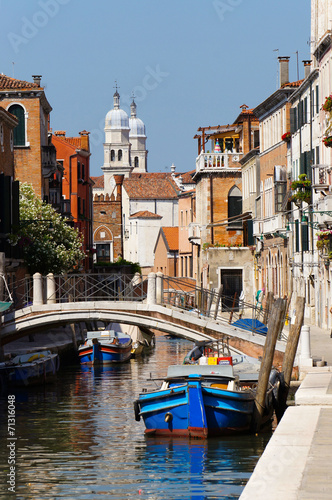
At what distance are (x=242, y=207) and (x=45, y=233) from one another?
15.5 meters

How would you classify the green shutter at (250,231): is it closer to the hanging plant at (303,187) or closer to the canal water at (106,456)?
the hanging plant at (303,187)

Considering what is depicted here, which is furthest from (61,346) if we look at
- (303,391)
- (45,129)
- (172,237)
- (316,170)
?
(172,237)

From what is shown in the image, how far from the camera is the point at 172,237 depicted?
228 feet

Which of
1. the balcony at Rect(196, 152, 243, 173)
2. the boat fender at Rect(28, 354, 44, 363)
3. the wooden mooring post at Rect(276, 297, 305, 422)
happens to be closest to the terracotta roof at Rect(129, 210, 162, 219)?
the balcony at Rect(196, 152, 243, 173)

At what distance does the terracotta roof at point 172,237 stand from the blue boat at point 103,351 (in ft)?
110

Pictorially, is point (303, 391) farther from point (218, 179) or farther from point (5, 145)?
point (218, 179)

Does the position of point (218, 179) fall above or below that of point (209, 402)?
above

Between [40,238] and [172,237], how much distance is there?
116 feet

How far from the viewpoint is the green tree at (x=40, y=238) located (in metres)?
33.8

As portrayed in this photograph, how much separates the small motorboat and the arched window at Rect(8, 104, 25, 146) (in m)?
14.8

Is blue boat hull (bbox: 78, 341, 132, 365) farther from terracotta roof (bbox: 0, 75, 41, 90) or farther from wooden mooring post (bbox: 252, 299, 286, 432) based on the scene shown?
wooden mooring post (bbox: 252, 299, 286, 432)

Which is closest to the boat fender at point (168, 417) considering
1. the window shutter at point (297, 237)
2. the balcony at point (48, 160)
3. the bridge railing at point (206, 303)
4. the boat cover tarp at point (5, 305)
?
the bridge railing at point (206, 303)

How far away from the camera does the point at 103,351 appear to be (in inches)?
1316

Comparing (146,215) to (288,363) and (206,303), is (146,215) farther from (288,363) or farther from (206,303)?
(288,363)
